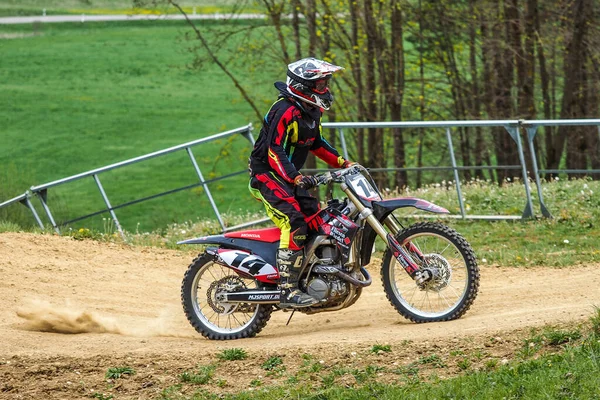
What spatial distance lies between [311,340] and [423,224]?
131 cm

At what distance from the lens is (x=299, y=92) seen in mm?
8430

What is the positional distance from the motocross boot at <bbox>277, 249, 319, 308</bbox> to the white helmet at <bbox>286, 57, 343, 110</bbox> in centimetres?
127

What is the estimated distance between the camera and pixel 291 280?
28.6ft

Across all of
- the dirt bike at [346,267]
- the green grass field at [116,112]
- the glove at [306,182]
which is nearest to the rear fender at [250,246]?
the dirt bike at [346,267]

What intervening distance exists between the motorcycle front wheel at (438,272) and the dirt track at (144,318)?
166mm

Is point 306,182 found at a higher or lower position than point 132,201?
higher

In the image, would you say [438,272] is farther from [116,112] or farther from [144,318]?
[116,112]

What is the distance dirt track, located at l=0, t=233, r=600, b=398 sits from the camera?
7641mm

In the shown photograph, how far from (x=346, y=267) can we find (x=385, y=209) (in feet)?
1.93

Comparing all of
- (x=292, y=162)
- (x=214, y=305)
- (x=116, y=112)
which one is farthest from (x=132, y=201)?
(x=116, y=112)

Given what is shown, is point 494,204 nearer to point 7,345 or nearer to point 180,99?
point 7,345

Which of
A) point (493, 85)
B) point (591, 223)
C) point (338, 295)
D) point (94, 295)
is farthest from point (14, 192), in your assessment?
point (493, 85)

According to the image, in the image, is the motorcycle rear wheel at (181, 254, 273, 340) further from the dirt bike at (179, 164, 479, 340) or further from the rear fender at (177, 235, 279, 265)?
the rear fender at (177, 235, 279, 265)

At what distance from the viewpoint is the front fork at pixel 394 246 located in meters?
8.35
